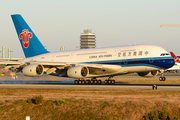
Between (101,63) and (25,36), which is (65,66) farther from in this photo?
(25,36)

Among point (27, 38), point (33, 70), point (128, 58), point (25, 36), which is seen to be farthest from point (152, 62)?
point (25, 36)

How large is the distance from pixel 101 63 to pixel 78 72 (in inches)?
187

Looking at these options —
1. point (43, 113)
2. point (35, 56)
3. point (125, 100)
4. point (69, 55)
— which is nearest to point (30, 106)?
point (43, 113)

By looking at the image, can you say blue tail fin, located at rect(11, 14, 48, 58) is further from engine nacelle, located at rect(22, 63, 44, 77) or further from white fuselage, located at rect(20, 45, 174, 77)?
white fuselage, located at rect(20, 45, 174, 77)

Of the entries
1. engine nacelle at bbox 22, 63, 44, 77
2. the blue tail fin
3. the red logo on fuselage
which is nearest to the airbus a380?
engine nacelle at bbox 22, 63, 44, 77

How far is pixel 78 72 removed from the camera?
137ft

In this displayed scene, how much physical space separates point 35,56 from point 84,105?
3132 centimetres

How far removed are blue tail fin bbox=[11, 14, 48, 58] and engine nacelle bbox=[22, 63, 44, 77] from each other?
364 inches

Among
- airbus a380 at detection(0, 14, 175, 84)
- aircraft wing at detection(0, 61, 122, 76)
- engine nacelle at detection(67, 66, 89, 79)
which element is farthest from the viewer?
aircraft wing at detection(0, 61, 122, 76)

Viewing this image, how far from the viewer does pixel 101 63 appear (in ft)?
146

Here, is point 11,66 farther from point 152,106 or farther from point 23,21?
point 152,106

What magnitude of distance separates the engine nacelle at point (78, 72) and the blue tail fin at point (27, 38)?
12.3 metres

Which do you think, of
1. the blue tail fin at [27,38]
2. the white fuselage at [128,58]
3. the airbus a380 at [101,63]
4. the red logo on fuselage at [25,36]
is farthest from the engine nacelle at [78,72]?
the red logo on fuselage at [25,36]

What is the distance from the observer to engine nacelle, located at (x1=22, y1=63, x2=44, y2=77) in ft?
140
